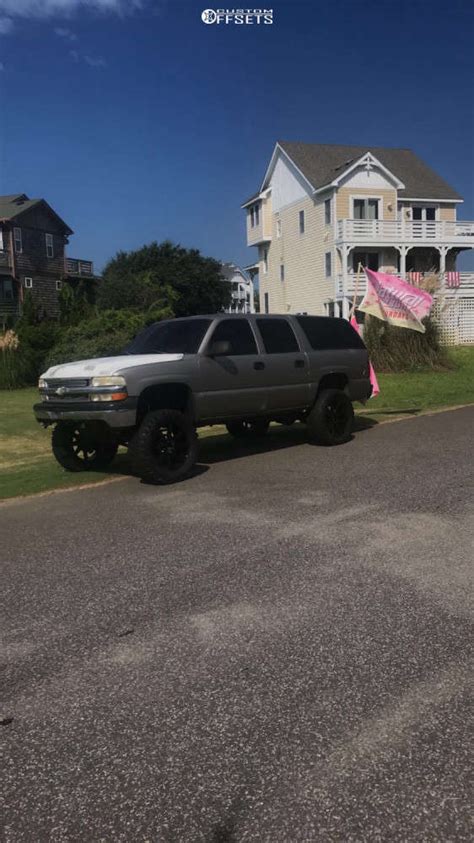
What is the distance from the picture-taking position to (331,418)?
10.0 m

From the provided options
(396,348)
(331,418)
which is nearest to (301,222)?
(396,348)

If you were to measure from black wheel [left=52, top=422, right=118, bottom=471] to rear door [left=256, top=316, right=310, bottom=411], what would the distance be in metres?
2.22

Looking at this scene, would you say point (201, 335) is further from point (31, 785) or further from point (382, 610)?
point (31, 785)

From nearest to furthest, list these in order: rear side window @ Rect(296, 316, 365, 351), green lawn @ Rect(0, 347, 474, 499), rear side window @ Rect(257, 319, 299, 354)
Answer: green lawn @ Rect(0, 347, 474, 499) < rear side window @ Rect(257, 319, 299, 354) < rear side window @ Rect(296, 316, 365, 351)

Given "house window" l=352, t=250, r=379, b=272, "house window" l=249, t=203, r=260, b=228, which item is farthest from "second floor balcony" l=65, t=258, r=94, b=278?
"house window" l=352, t=250, r=379, b=272

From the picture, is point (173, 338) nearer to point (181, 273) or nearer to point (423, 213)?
point (423, 213)

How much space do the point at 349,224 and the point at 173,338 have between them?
98.8 ft

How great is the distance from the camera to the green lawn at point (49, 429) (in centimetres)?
847

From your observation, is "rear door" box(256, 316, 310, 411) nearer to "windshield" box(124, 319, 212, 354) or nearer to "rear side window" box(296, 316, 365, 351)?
"rear side window" box(296, 316, 365, 351)

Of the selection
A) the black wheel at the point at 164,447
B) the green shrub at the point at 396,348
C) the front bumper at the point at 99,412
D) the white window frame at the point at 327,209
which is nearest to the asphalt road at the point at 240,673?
the black wheel at the point at 164,447

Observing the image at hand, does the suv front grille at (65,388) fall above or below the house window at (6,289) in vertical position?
below

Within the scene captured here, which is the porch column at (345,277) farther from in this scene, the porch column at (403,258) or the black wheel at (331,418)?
the black wheel at (331,418)

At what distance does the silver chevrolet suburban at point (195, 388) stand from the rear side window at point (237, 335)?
2 centimetres

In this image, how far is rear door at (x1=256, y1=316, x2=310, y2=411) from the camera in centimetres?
933
